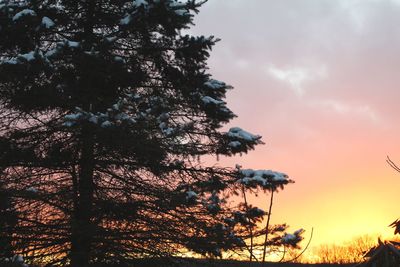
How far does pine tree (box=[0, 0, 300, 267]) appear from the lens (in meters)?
10.1

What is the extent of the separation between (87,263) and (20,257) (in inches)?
56.9

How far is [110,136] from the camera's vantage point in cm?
948

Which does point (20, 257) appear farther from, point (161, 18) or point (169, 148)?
point (161, 18)

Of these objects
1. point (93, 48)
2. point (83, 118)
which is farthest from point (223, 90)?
point (83, 118)

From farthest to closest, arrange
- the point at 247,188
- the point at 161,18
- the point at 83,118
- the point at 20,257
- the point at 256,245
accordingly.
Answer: the point at 256,245
the point at 247,188
the point at 161,18
the point at 20,257
the point at 83,118

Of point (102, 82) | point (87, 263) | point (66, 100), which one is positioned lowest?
point (87, 263)

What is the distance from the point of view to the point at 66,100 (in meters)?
10.4

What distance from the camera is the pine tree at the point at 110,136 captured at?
1009cm

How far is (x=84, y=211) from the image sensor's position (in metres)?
10.5

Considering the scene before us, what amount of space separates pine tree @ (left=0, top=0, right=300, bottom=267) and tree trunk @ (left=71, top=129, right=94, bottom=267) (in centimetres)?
3

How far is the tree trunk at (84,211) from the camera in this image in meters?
9.84

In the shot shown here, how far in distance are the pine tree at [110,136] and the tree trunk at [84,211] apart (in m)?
0.03

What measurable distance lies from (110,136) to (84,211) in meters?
2.13

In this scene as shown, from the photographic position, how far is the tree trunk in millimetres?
9844
